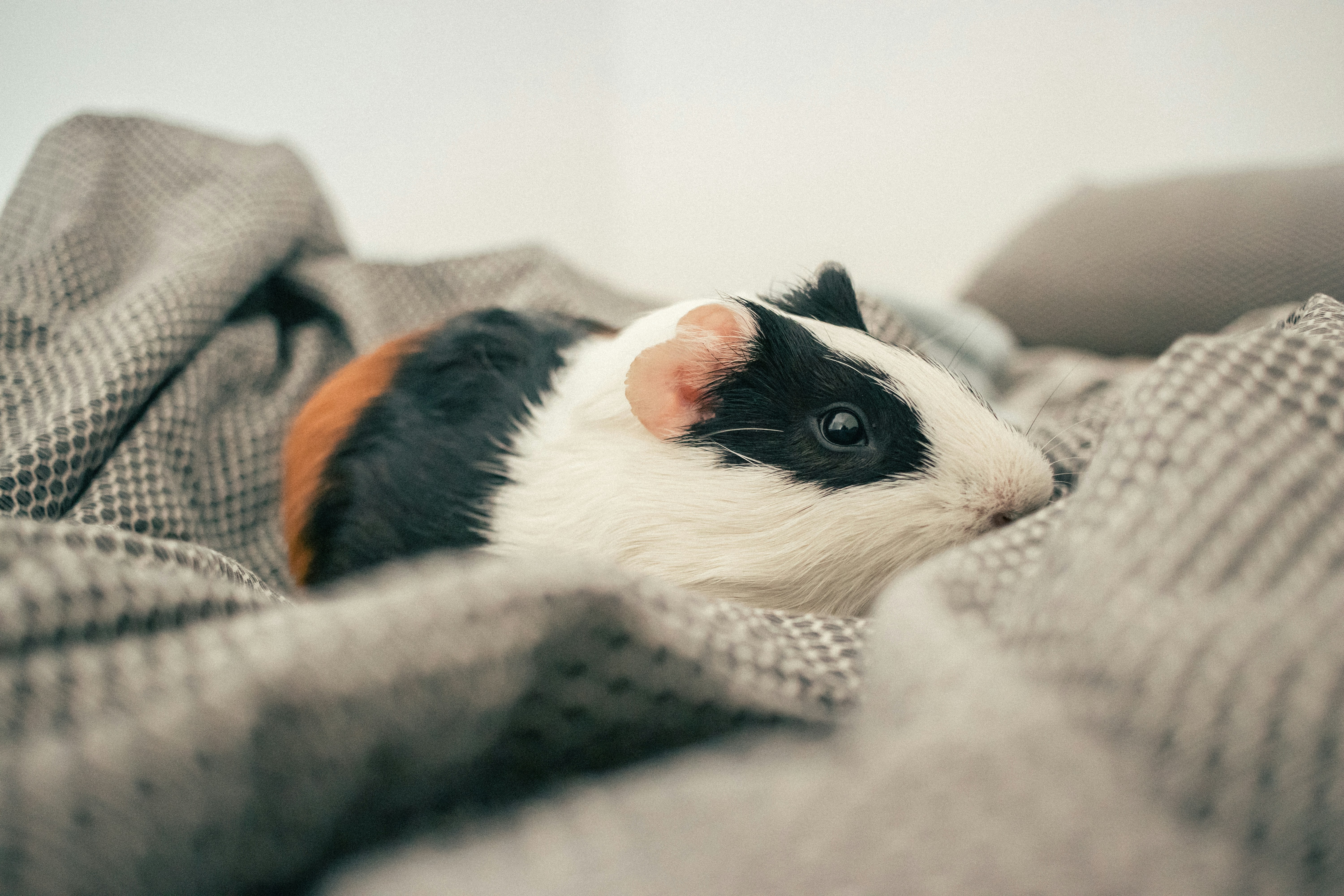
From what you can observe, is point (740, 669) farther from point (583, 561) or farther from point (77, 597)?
point (77, 597)

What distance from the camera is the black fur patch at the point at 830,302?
1.89 ft

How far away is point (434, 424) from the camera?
0.52 meters

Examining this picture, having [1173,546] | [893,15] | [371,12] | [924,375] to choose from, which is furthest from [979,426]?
[893,15]

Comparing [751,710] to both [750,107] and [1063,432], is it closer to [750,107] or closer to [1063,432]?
[1063,432]

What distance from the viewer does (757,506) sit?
0.46m

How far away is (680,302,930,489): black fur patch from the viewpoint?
1.53 ft

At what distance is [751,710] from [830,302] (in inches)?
16.2

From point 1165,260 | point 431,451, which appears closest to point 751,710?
point 431,451

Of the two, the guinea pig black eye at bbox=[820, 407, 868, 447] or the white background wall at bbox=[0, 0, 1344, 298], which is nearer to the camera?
the guinea pig black eye at bbox=[820, 407, 868, 447]

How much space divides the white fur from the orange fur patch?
0.15m

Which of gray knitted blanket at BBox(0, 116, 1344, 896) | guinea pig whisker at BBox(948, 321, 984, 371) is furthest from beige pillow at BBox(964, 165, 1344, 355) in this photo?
gray knitted blanket at BBox(0, 116, 1344, 896)

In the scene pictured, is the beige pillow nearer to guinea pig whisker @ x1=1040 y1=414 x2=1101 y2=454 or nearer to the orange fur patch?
guinea pig whisker @ x1=1040 y1=414 x2=1101 y2=454

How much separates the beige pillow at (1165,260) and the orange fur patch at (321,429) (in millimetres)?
1147

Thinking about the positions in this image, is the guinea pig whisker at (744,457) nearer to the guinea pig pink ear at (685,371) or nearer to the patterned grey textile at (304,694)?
the guinea pig pink ear at (685,371)
